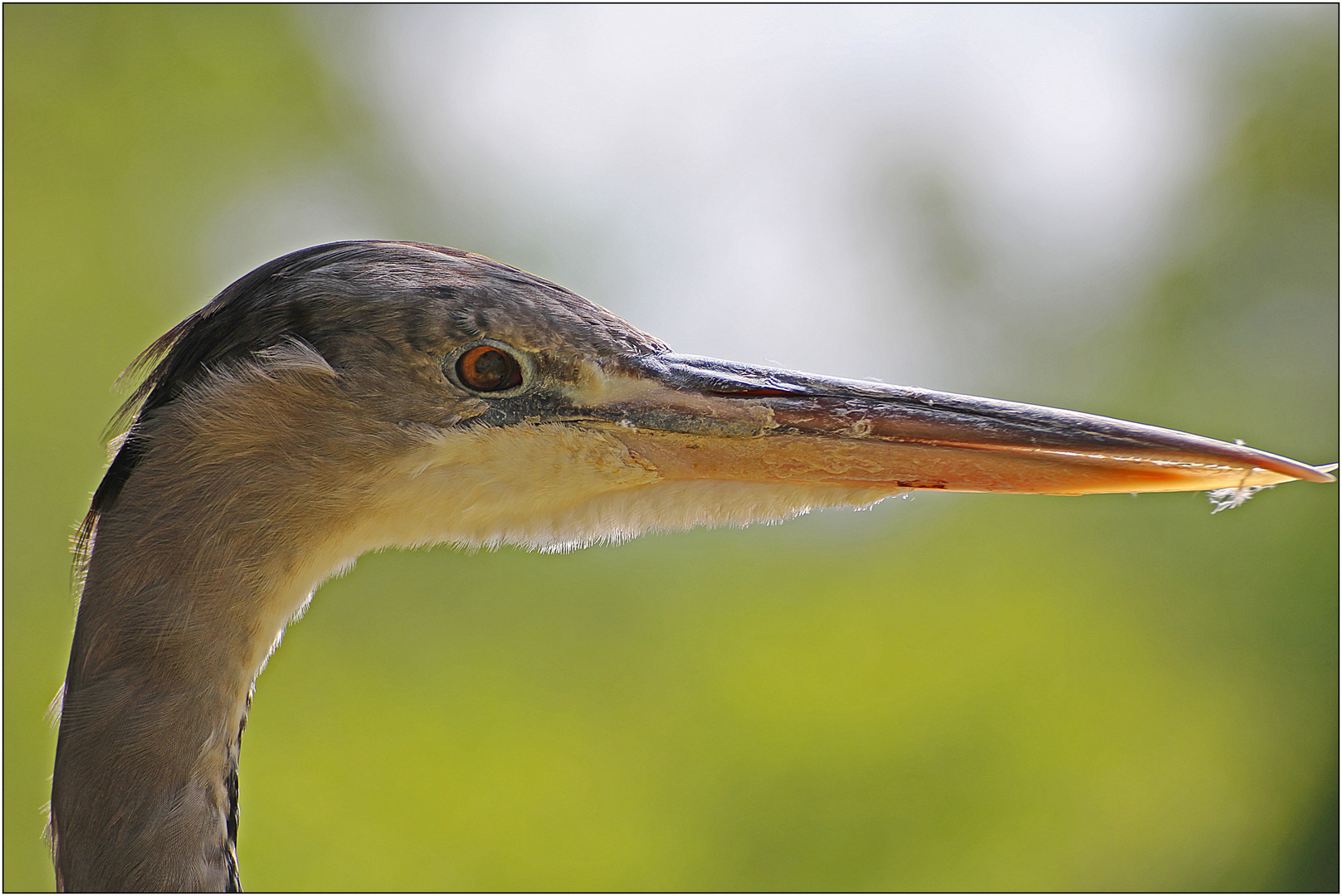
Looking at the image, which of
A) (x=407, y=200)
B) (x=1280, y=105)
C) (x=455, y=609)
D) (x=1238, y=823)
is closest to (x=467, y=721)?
(x=455, y=609)

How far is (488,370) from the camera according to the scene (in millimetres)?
921

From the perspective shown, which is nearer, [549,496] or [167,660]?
[167,660]

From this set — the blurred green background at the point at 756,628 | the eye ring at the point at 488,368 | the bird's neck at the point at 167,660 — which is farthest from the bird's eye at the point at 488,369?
the blurred green background at the point at 756,628

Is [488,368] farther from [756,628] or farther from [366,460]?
[756,628]

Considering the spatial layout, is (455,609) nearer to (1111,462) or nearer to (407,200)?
(407,200)

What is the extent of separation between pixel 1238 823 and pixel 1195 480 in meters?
4.85

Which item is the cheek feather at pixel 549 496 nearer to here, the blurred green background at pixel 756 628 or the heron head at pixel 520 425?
the heron head at pixel 520 425

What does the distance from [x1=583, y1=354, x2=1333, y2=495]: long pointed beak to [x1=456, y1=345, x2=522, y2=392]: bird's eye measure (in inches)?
3.7

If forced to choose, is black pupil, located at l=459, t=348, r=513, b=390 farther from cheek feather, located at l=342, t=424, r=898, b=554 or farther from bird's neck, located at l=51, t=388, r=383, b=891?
bird's neck, located at l=51, t=388, r=383, b=891

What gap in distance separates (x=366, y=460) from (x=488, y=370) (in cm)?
16

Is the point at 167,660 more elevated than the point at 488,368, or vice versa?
the point at 488,368

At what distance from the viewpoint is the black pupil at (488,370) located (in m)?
0.91

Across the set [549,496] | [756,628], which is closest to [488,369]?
[549,496]

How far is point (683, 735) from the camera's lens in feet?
13.6
